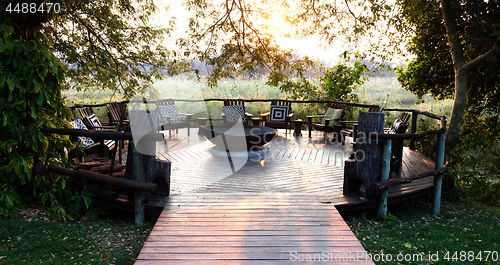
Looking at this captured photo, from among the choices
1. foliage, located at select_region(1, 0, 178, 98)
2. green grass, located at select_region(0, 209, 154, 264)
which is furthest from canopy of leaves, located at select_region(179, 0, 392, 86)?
green grass, located at select_region(0, 209, 154, 264)

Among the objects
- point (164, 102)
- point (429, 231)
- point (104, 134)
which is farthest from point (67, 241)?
point (164, 102)

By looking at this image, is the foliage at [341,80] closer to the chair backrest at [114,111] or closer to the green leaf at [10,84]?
the chair backrest at [114,111]

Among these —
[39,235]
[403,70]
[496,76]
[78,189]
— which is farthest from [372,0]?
[39,235]

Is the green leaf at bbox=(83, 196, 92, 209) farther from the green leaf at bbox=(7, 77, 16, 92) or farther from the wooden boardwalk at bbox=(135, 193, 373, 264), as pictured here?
the green leaf at bbox=(7, 77, 16, 92)

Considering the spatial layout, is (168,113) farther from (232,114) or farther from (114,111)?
(232,114)

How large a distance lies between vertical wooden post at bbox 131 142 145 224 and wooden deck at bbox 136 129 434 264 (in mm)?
240

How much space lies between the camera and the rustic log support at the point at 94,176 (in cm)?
340

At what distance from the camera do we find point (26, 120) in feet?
11.8

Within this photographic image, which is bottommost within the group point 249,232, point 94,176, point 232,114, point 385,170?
point 249,232

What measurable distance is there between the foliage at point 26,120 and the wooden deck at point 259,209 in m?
1.44

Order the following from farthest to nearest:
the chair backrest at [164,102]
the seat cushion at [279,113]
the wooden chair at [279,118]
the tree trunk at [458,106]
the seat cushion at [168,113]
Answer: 1. the seat cushion at [279,113]
2. the wooden chair at [279,118]
3. the chair backrest at [164,102]
4. the seat cushion at [168,113]
5. the tree trunk at [458,106]

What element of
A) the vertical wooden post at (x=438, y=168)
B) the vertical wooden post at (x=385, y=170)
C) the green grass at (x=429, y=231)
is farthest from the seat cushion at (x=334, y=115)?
the vertical wooden post at (x=385, y=170)

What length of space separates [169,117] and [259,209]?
489 cm

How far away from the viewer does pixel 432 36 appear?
22.8 feet
